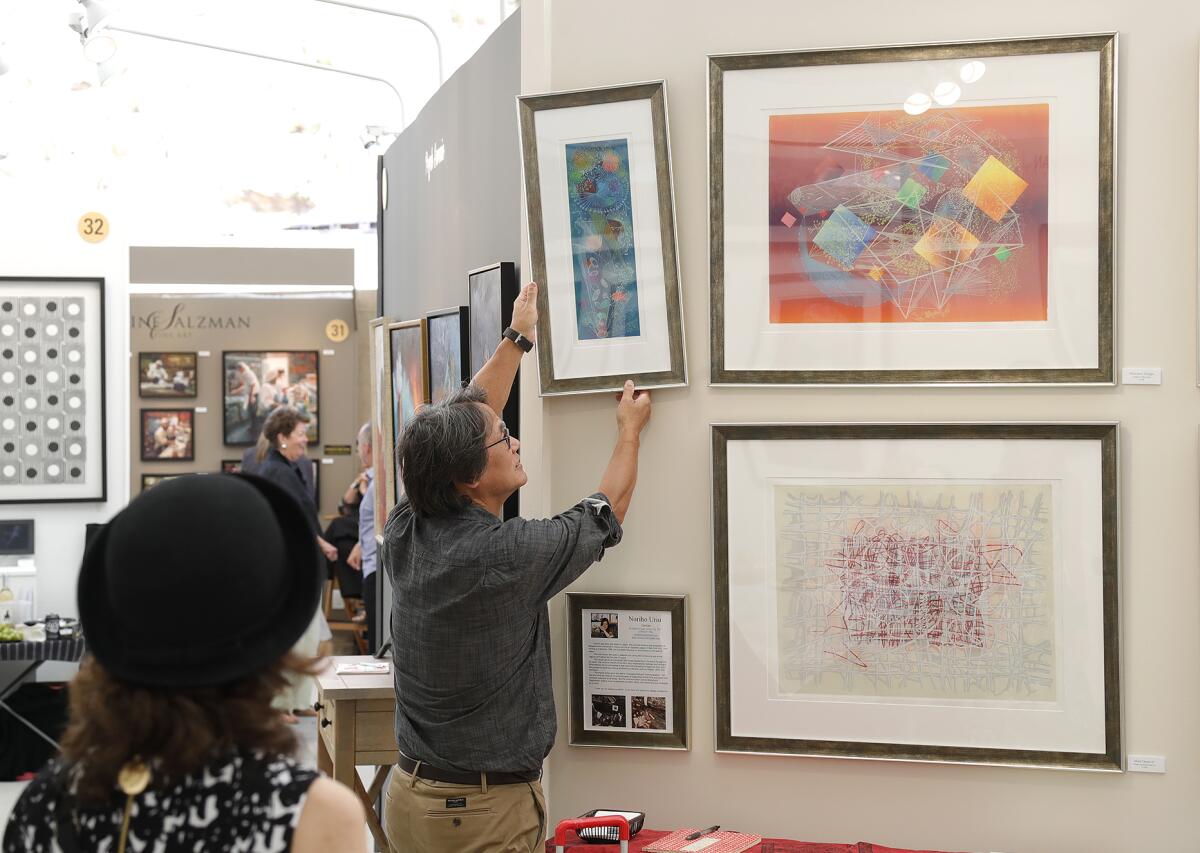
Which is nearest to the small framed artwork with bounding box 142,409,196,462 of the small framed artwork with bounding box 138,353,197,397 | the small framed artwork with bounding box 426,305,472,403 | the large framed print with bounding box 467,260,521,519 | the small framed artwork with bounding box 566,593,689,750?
the small framed artwork with bounding box 138,353,197,397

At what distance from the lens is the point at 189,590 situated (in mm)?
1205

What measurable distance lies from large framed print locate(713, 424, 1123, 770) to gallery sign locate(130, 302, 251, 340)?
9637 mm

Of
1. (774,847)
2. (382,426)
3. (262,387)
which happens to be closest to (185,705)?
(774,847)

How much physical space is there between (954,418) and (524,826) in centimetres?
140

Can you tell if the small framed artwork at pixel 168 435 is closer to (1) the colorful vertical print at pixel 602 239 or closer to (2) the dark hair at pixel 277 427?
(2) the dark hair at pixel 277 427

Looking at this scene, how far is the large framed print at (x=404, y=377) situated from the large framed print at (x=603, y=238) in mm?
1417

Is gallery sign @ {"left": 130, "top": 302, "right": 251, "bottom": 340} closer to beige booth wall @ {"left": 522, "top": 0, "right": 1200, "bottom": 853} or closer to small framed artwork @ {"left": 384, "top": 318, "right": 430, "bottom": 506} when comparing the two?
small framed artwork @ {"left": 384, "top": 318, "right": 430, "bottom": 506}

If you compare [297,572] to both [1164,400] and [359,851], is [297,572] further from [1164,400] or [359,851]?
[1164,400]

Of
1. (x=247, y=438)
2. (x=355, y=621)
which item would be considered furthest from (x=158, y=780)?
(x=247, y=438)

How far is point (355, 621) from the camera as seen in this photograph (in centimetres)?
928

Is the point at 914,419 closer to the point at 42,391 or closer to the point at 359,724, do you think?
the point at 359,724

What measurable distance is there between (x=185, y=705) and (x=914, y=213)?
217 cm

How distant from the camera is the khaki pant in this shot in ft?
8.80

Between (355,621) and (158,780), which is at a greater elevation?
(158,780)
